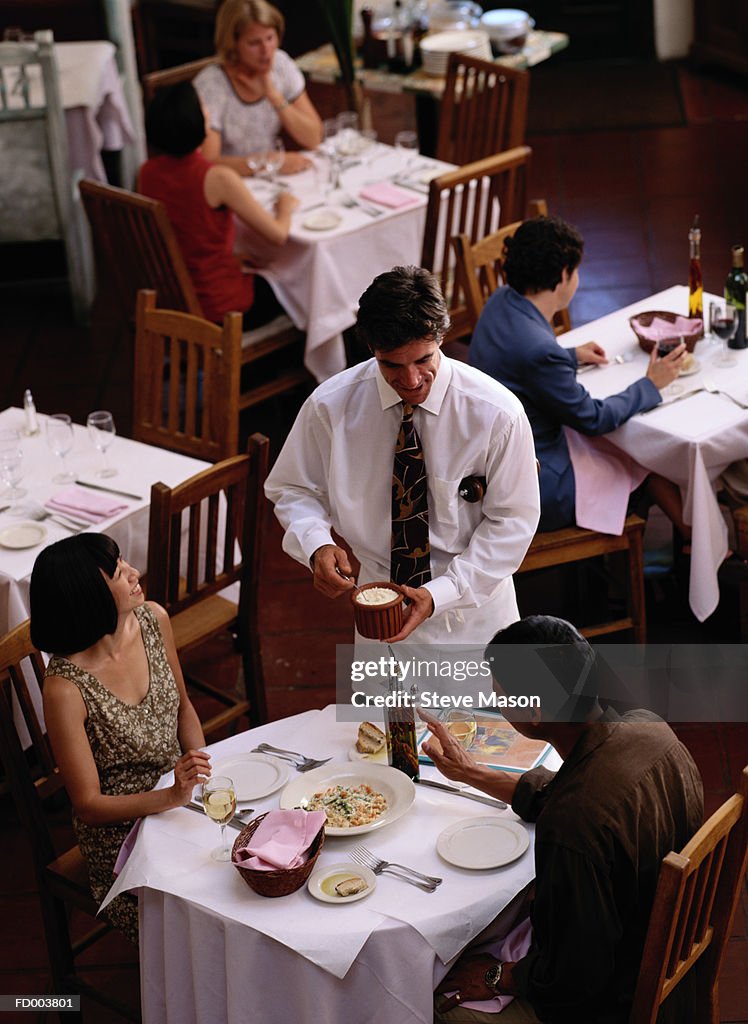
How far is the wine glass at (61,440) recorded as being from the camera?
3791 mm

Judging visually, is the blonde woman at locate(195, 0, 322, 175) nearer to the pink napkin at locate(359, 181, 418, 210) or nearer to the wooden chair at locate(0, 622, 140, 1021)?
the pink napkin at locate(359, 181, 418, 210)

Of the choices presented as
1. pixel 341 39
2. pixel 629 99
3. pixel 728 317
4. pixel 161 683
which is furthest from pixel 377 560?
pixel 629 99

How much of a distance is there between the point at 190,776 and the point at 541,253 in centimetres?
177

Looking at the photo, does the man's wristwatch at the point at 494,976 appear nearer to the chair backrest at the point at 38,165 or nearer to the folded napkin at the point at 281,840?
the folded napkin at the point at 281,840

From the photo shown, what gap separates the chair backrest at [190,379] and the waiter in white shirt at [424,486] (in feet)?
3.62

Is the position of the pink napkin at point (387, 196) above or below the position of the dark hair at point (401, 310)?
below

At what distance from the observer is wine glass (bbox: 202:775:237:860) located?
7.92 feet

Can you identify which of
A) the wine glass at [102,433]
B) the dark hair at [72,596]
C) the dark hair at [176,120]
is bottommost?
the wine glass at [102,433]

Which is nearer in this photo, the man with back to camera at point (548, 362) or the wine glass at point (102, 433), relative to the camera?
the man with back to camera at point (548, 362)

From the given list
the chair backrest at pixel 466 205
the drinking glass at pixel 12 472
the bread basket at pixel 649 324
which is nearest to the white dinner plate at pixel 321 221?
the chair backrest at pixel 466 205

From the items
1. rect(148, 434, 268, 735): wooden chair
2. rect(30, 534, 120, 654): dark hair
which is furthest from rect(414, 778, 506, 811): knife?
rect(148, 434, 268, 735): wooden chair

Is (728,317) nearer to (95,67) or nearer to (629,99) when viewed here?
(95,67)

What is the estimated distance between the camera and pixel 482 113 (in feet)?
19.5

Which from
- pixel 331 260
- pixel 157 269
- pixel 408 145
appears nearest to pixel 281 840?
pixel 157 269
